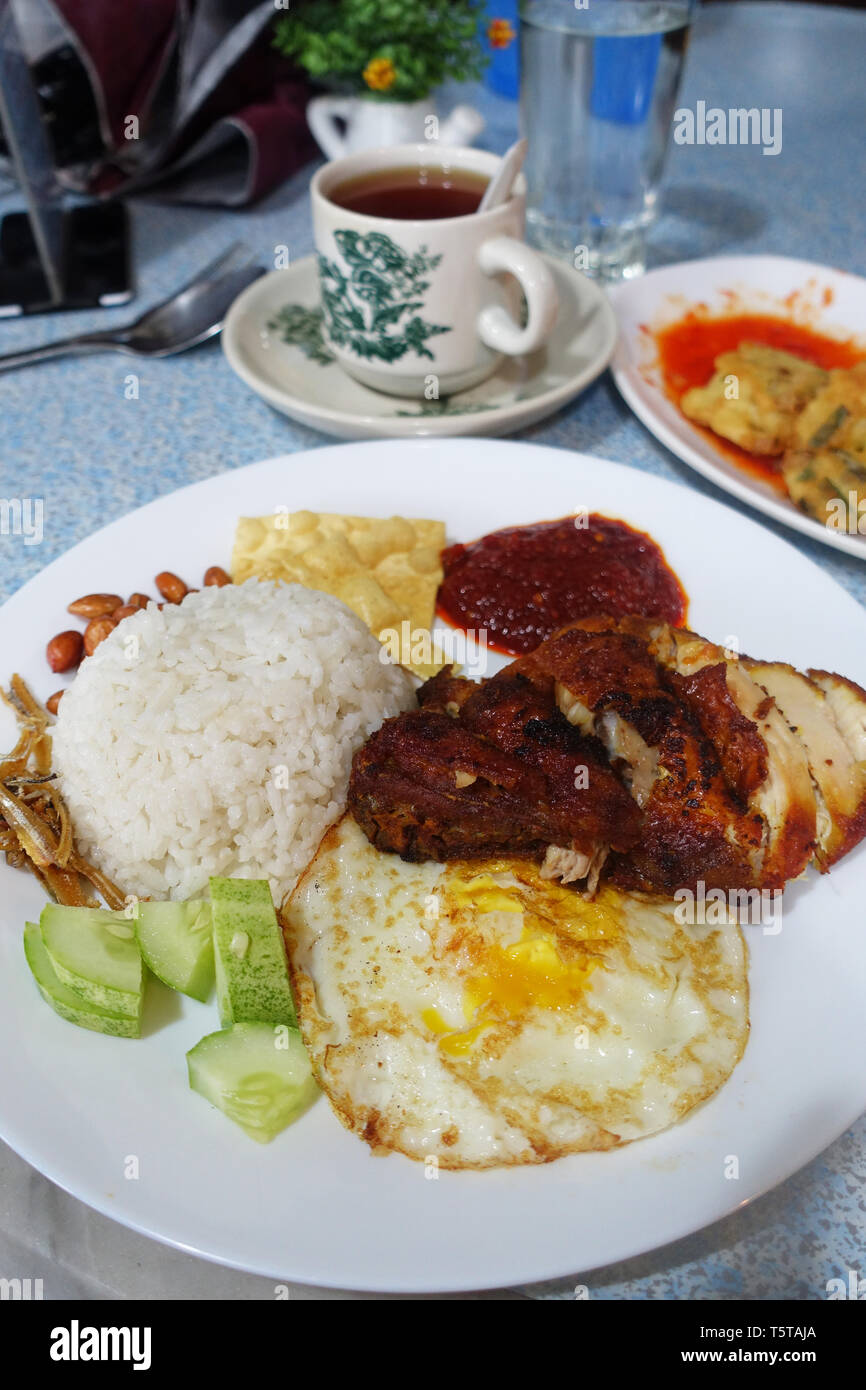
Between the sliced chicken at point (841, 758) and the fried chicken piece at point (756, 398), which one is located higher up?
the fried chicken piece at point (756, 398)

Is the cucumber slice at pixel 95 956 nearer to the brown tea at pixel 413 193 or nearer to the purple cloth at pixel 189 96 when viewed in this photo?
the brown tea at pixel 413 193

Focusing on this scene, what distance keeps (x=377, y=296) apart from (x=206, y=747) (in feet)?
6.31

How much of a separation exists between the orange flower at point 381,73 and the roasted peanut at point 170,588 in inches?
127

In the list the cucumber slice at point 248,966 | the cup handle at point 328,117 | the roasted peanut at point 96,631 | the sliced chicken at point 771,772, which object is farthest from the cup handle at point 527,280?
the cucumber slice at point 248,966

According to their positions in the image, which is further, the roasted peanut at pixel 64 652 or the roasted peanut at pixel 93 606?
the roasted peanut at pixel 93 606

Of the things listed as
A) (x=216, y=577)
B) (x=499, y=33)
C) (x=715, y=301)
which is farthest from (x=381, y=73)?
(x=216, y=577)

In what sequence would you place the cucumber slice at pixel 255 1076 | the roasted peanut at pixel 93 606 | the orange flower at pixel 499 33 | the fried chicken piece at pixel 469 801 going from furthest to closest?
the orange flower at pixel 499 33
the roasted peanut at pixel 93 606
the fried chicken piece at pixel 469 801
the cucumber slice at pixel 255 1076

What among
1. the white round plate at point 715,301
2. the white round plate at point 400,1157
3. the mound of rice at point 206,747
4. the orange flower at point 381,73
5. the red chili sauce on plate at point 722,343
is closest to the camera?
the white round plate at point 400,1157

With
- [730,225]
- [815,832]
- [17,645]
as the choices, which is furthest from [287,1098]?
[730,225]

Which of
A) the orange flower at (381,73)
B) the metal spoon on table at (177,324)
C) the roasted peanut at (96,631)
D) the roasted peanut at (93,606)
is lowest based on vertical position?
the roasted peanut at (96,631)

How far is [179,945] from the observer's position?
222 centimetres

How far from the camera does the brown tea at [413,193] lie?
380 centimetres

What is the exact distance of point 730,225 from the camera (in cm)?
557

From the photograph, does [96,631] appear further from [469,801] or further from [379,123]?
[379,123]
